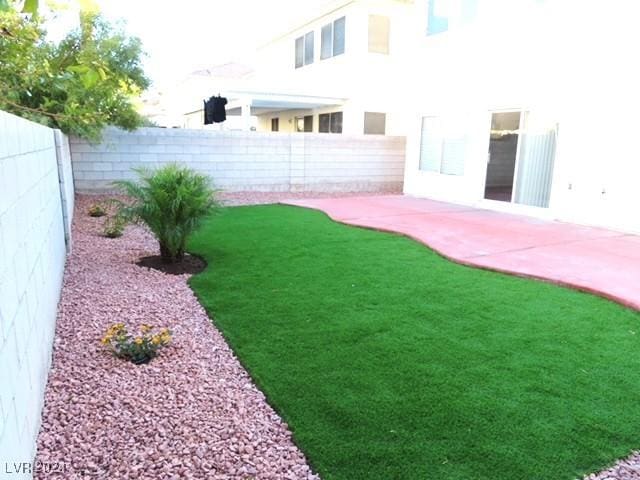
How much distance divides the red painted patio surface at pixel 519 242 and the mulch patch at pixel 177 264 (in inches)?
134

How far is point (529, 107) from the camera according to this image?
32.0 feet

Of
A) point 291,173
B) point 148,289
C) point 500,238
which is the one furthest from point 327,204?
point 148,289

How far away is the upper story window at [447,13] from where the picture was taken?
11031 millimetres

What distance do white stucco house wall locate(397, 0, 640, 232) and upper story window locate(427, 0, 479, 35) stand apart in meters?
0.02

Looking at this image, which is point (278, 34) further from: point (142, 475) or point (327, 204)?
point (142, 475)

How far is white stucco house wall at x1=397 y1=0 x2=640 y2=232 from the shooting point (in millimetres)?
8203

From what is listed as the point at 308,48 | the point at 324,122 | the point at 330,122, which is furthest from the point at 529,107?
the point at 308,48

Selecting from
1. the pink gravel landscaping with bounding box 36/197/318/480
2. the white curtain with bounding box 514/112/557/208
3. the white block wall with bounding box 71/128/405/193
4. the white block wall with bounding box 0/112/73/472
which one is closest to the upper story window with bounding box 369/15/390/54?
the white block wall with bounding box 71/128/405/193

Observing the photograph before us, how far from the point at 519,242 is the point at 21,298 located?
691 centimetres

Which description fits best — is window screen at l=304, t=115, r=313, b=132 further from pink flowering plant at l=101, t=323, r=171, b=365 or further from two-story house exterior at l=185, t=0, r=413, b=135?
pink flowering plant at l=101, t=323, r=171, b=365

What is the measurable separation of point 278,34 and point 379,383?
20210 mm

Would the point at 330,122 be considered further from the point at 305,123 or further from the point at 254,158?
the point at 254,158

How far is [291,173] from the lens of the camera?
45.9 feet

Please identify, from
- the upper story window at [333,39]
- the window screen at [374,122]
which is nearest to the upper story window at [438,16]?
the window screen at [374,122]
